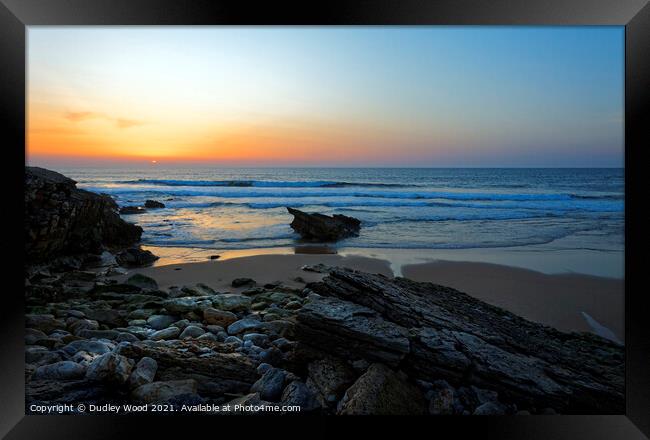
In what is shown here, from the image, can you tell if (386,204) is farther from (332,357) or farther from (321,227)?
(332,357)

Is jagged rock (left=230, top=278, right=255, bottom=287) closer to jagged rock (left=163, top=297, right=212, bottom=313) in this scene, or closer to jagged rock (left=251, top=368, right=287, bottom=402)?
jagged rock (left=163, top=297, right=212, bottom=313)

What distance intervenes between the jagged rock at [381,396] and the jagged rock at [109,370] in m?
1.41

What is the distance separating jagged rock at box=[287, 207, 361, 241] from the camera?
6758 millimetres

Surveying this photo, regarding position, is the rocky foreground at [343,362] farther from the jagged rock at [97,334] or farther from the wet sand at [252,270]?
the wet sand at [252,270]

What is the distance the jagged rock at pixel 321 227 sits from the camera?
6.76 metres

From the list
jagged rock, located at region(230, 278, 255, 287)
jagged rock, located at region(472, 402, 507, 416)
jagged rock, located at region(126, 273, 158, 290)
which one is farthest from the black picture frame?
jagged rock, located at region(230, 278, 255, 287)

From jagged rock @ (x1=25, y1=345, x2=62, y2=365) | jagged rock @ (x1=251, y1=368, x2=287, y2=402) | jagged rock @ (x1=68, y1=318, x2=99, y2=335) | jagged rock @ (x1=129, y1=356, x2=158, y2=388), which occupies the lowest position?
jagged rock @ (x1=251, y1=368, x2=287, y2=402)

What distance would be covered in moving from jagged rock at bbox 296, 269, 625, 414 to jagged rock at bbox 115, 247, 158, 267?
321 centimetres

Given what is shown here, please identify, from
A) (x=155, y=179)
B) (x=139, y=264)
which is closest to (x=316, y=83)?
(x=139, y=264)

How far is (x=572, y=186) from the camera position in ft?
30.6

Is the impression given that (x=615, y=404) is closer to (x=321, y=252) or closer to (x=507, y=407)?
(x=507, y=407)

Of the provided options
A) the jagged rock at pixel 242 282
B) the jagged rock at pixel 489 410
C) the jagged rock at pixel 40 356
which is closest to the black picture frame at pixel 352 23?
the jagged rock at pixel 489 410

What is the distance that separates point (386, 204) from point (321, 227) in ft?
16.5

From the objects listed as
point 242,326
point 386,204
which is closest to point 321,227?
point 242,326
